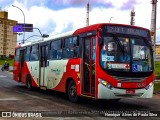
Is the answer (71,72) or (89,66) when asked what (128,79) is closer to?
(89,66)

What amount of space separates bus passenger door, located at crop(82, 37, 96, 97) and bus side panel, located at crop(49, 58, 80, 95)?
0.47 metres

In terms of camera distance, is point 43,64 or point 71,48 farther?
point 43,64

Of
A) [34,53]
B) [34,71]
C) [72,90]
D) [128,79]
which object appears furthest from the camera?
[34,53]

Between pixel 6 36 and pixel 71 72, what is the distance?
147 metres

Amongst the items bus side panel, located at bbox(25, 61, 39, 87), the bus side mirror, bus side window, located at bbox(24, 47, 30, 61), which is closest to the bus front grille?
the bus side mirror

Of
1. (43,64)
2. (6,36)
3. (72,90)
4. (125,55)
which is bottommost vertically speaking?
(72,90)

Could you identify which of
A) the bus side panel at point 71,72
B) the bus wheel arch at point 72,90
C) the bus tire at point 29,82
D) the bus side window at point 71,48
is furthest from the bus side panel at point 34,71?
the bus wheel arch at point 72,90

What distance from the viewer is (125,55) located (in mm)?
13211

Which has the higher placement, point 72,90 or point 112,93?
point 112,93

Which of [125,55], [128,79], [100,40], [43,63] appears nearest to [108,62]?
[125,55]

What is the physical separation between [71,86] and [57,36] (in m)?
2.93

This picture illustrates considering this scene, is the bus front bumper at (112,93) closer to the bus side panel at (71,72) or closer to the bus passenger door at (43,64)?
the bus side panel at (71,72)

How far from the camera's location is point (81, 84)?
555 inches

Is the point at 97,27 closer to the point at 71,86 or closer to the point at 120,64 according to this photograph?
the point at 120,64
